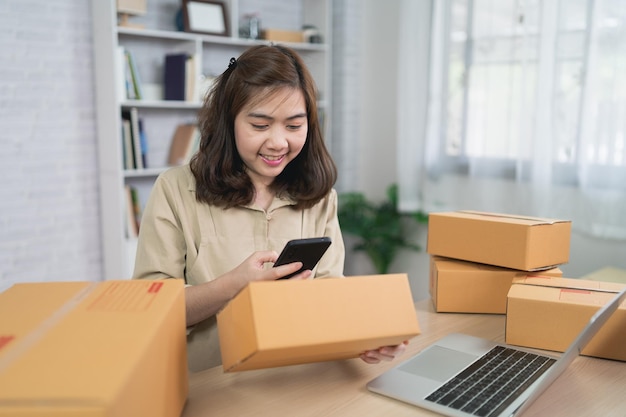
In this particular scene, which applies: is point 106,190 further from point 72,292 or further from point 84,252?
point 72,292

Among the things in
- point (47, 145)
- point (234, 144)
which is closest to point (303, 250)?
point (234, 144)

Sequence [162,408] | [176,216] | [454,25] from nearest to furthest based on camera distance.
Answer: [162,408] → [176,216] → [454,25]

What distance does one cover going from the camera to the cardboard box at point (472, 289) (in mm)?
1666

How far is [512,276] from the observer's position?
164 cm

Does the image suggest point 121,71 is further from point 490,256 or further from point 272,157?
point 490,256

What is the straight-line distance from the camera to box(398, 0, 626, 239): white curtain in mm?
2791

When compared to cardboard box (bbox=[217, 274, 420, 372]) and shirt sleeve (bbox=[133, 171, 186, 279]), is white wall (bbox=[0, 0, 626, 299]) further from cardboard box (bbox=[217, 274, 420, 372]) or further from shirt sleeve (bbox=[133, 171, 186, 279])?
cardboard box (bbox=[217, 274, 420, 372])

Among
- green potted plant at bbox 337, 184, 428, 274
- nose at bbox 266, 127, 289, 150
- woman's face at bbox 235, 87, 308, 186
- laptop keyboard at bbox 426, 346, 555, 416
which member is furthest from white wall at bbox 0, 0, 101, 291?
laptop keyboard at bbox 426, 346, 555, 416

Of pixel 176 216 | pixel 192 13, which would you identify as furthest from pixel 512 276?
pixel 192 13

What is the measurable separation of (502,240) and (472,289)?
161mm

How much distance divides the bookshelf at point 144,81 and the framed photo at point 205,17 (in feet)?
0.15

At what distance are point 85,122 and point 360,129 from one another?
1.80 metres

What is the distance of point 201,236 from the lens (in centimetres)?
160

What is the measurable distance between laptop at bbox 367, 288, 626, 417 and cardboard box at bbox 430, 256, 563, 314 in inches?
10.1
